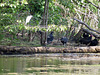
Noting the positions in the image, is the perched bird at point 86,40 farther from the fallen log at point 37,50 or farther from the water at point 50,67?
the water at point 50,67

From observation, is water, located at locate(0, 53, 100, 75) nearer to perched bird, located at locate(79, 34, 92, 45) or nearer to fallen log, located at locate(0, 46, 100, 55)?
fallen log, located at locate(0, 46, 100, 55)

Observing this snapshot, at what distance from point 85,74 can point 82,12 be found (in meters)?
11.0

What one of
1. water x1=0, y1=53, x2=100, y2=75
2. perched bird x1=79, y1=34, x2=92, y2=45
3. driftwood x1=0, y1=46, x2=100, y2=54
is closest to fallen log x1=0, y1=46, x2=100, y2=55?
driftwood x1=0, y1=46, x2=100, y2=54

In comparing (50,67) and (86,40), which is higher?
(50,67)

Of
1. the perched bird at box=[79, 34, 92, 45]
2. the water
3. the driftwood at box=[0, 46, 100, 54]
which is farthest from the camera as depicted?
the perched bird at box=[79, 34, 92, 45]

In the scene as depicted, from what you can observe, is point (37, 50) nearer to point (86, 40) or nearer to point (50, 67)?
point (50, 67)

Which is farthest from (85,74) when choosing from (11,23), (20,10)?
(20,10)

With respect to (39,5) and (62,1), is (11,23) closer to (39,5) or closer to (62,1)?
(39,5)

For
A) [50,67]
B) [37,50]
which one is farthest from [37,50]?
[50,67]

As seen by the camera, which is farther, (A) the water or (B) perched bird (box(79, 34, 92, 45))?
(B) perched bird (box(79, 34, 92, 45))

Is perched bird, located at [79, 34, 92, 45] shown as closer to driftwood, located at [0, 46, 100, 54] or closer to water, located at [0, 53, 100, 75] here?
driftwood, located at [0, 46, 100, 54]

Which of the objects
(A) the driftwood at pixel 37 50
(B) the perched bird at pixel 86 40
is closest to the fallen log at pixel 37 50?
(A) the driftwood at pixel 37 50

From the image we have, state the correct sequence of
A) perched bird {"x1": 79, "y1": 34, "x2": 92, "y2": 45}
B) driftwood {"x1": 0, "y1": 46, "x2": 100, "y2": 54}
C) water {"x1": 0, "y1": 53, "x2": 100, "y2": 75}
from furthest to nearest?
perched bird {"x1": 79, "y1": 34, "x2": 92, "y2": 45} → driftwood {"x1": 0, "y1": 46, "x2": 100, "y2": 54} → water {"x1": 0, "y1": 53, "x2": 100, "y2": 75}

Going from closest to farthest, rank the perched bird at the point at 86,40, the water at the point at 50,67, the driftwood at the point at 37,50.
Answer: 1. the water at the point at 50,67
2. the driftwood at the point at 37,50
3. the perched bird at the point at 86,40
